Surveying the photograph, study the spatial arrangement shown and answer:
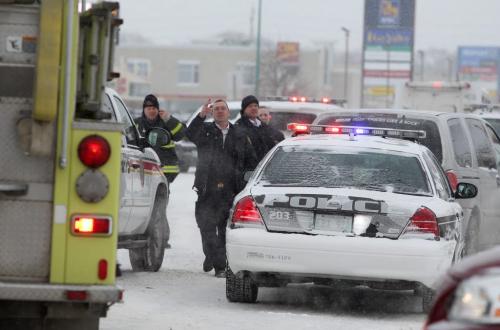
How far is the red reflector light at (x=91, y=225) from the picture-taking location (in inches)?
283

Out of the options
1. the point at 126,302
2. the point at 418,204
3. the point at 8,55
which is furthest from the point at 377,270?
the point at 8,55

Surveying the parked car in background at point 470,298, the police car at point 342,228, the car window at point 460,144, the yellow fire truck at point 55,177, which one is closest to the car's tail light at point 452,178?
the car window at point 460,144

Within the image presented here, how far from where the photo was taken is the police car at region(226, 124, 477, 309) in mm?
9992

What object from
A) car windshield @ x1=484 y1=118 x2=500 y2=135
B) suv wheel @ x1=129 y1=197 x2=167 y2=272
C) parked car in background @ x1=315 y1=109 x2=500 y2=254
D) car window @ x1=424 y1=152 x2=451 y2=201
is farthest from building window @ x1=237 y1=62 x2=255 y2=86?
car window @ x1=424 y1=152 x2=451 y2=201

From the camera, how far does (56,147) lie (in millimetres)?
7152

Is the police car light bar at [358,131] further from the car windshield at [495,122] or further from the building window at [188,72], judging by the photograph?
the building window at [188,72]

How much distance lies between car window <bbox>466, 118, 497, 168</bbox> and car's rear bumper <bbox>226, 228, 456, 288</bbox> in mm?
4513

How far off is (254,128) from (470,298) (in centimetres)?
876

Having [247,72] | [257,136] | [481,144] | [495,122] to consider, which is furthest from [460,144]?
[247,72]

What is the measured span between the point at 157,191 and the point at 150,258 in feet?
2.18

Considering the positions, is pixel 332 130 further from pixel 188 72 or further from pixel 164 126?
pixel 188 72

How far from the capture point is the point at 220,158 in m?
13.3

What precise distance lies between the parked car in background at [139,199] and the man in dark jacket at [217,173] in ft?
1.38

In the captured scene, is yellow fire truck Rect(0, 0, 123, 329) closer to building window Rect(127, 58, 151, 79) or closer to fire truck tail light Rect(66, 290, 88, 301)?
fire truck tail light Rect(66, 290, 88, 301)
